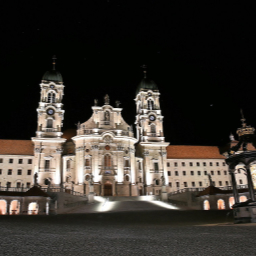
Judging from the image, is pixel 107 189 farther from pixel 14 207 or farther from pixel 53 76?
pixel 53 76

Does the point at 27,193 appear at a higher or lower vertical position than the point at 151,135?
lower

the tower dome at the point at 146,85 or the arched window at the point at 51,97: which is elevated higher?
the tower dome at the point at 146,85

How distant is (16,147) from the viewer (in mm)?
56781

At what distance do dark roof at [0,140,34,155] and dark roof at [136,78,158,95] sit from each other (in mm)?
28037

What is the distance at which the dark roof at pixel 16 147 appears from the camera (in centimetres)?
5502

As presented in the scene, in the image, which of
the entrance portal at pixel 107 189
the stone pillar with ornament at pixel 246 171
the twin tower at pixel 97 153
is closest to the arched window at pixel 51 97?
the twin tower at pixel 97 153

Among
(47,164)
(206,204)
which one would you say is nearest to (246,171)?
(206,204)

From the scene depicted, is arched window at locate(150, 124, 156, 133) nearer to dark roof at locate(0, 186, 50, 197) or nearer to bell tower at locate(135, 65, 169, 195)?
bell tower at locate(135, 65, 169, 195)

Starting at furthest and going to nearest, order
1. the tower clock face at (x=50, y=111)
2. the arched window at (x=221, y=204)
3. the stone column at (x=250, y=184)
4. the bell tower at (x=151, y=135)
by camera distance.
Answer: the bell tower at (x=151, y=135), the tower clock face at (x=50, y=111), the arched window at (x=221, y=204), the stone column at (x=250, y=184)

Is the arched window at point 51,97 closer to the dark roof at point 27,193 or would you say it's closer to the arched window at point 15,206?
the dark roof at point 27,193

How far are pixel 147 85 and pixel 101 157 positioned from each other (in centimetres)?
2233

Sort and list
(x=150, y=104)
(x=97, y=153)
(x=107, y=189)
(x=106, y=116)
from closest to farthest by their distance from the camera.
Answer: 1. (x=107, y=189)
2. (x=97, y=153)
3. (x=106, y=116)
4. (x=150, y=104)

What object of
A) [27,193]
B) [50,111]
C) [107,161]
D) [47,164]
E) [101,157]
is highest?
[50,111]

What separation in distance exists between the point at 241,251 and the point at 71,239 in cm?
615
